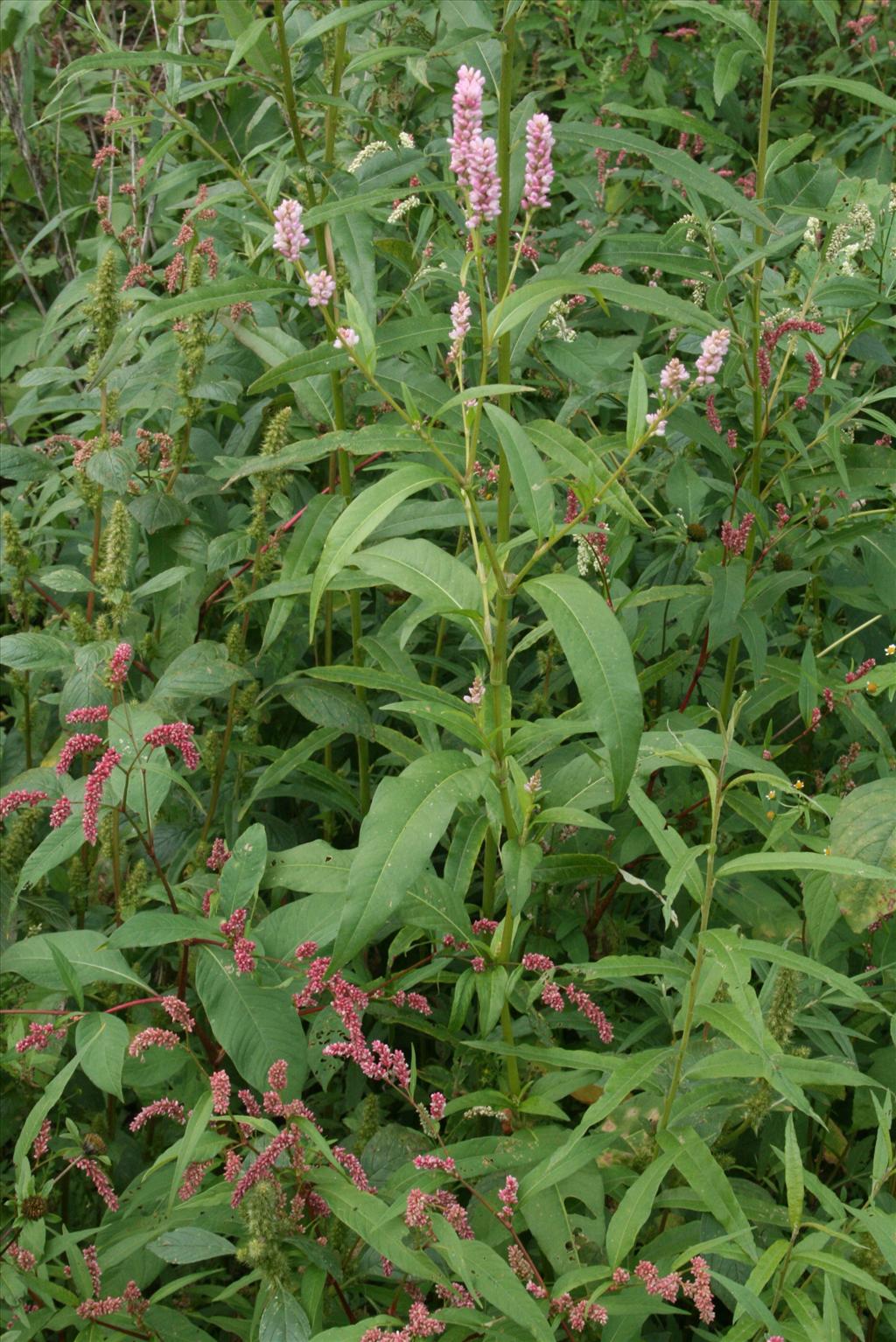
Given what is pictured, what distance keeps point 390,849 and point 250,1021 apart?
A: 561 millimetres

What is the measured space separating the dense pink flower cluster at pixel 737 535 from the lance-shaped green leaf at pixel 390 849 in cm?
106

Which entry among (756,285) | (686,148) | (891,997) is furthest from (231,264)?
(891,997)

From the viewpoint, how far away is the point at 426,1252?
1951mm

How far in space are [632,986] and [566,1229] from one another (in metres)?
0.44

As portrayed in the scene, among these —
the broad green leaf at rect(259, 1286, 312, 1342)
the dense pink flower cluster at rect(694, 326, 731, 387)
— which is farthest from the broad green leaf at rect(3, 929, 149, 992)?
the dense pink flower cluster at rect(694, 326, 731, 387)

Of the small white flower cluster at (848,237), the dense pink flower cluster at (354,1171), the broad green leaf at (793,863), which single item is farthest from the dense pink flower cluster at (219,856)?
the small white flower cluster at (848,237)

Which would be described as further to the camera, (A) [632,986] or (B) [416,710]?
(A) [632,986]

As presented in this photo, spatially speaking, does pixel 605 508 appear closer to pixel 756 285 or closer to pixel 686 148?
pixel 756 285

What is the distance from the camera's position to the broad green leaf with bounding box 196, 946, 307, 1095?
1970mm

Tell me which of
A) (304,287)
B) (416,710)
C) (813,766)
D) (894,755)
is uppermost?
(304,287)

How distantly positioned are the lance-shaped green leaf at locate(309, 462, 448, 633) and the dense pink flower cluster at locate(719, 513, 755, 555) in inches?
40.5

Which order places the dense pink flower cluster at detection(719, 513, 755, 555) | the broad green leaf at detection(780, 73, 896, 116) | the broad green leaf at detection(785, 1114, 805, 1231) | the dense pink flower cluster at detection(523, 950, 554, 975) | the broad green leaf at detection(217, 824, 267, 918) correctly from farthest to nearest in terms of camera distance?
the dense pink flower cluster at detection(719, 513, 755, 555)
the broad green leaf at detection(780, 73, 896, 116)
the broad green leaf at detection(217, 824, 267, 918)
the dense pink flower cluster at detection(523, 950, 554, 975)
the broad green leaf at detection(785, 1114, 805, 1231)

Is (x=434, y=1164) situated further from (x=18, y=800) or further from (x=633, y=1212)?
(x=18, y=800)

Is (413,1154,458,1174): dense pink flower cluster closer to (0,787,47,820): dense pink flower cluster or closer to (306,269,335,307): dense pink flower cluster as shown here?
(0,787,47,820): dense pink flower cluster
